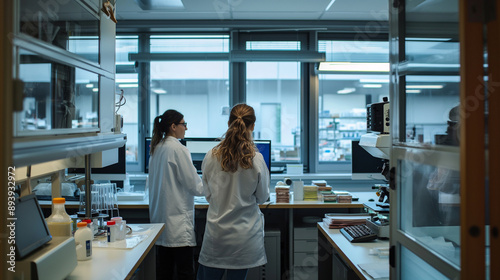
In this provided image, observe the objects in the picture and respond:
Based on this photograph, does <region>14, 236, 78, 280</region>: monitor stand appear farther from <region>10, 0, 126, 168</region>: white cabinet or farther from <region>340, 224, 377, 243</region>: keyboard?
<region>340, 224, 377, 243</region>: keyboard

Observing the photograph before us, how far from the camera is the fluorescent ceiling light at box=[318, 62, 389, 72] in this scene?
3.91m

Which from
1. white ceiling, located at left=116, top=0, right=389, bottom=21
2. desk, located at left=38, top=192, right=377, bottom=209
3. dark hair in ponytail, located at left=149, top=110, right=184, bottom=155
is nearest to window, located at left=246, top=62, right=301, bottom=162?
white ceiling, located at left=116, top=0, right=389, bottom=21

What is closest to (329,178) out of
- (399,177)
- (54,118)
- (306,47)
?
(306,47)

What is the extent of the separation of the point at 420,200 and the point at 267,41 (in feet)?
11.9

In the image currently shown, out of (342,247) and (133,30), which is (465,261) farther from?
(133,30)

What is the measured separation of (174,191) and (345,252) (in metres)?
1.33

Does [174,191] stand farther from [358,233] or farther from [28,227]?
[28,227]

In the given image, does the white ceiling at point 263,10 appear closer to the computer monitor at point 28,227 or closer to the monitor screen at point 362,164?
the monitor screen at point 362,164

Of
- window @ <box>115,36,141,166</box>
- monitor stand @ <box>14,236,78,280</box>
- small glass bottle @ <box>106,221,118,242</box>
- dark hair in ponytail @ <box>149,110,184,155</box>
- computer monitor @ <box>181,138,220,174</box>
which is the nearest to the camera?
monitor stand @ <box>14,236,78,280</box>

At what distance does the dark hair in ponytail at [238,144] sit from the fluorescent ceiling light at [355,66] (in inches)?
74.6

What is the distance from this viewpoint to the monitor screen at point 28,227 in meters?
1.38

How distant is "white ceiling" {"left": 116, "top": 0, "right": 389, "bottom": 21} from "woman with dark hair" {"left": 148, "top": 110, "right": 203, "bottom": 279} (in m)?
1.63

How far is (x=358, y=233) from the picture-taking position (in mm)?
2344

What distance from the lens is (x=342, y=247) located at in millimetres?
2184
